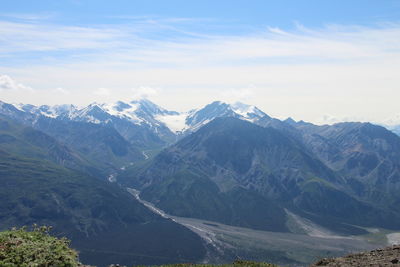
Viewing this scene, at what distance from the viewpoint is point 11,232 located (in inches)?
2918

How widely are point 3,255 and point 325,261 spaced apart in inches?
2144

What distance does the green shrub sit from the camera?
62.8m

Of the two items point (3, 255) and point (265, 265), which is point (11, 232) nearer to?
point (3, 255)

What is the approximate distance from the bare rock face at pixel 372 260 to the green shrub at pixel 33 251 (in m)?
44.3

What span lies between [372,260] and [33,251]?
5621cm

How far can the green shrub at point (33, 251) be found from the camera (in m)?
62.8

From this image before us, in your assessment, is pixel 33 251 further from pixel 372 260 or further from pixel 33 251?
pixel 372 260

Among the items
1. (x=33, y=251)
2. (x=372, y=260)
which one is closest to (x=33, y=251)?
(x=33, y=251)

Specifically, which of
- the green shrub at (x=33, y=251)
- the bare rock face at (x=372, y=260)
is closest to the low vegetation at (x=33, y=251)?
the green shrub at (x=33, y=251)

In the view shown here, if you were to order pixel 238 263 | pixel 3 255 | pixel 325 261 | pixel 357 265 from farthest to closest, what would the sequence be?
pixel 238 263, pixel 325 261, pixel 357 265, pixel 3 255

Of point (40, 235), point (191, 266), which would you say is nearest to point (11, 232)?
point (40, 235)

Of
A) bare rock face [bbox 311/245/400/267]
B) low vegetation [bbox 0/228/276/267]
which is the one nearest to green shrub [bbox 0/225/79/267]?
low vegetation [bbox 0/228/276/267]

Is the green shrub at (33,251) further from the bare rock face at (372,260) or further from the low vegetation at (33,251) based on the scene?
the bare rock face at (372,260)

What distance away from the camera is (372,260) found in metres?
75.9
